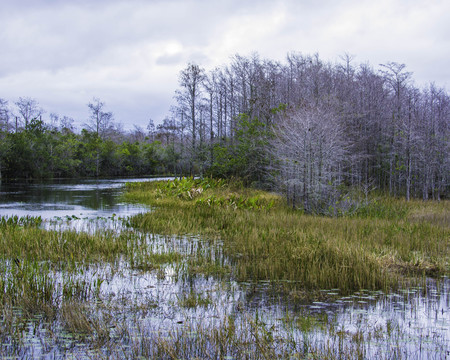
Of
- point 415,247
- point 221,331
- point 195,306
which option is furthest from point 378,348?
point 415,247

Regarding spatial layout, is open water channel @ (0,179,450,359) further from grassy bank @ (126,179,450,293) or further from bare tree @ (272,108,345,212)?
Result: bare tree @ (272,108,345,212)

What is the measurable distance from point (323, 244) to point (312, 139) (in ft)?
23.4

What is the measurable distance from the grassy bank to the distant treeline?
96.2 inches

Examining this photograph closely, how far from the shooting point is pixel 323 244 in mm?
7449

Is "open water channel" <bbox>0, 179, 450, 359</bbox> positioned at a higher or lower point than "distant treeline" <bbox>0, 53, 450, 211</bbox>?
lower

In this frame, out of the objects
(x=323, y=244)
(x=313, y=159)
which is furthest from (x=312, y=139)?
(x=323, y=244)

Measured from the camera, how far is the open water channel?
146 inches

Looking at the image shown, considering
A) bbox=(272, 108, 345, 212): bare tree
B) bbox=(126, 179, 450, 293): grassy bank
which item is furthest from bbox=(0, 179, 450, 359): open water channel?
bbox=(272, 108, 345, 212): bare tree

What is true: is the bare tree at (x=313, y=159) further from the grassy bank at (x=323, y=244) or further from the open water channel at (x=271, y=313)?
the open water channel at (x=271, y=313)

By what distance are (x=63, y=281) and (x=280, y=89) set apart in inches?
1110

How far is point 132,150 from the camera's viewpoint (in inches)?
2228

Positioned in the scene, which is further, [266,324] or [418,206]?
[418,206]

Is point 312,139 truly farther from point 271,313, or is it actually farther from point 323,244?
point 271,313

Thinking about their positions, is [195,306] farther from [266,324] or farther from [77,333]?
[77,333]
